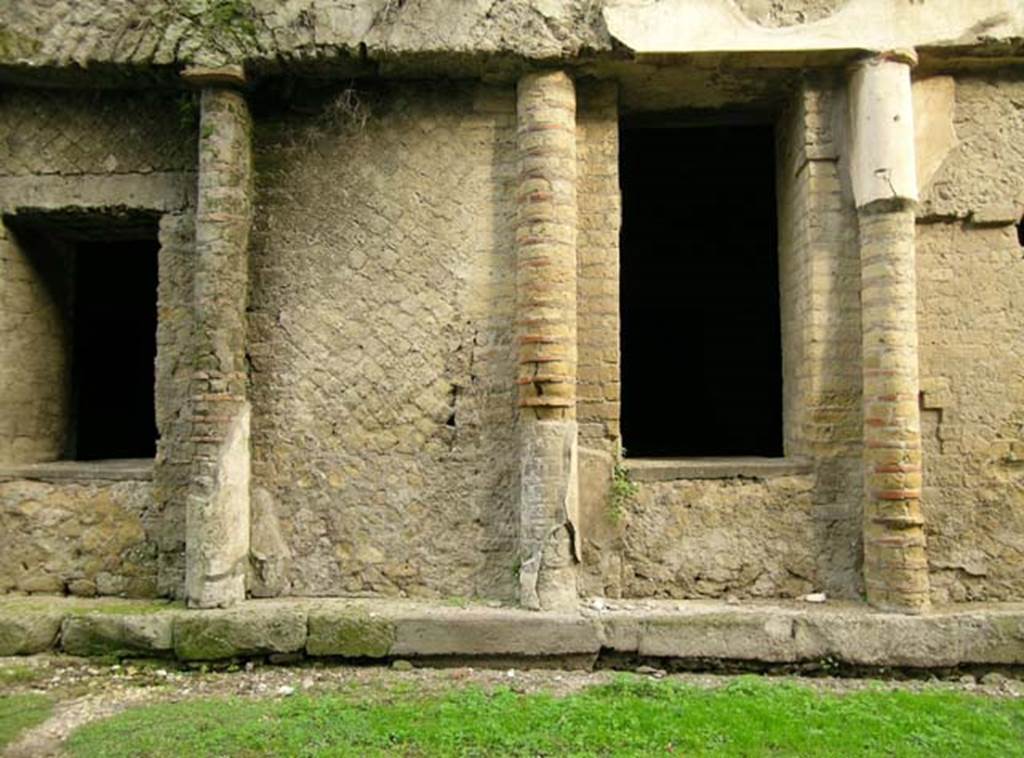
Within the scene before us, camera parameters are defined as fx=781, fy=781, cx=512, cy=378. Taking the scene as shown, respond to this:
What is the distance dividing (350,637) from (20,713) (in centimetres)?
163

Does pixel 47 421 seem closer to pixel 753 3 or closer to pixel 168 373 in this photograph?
pixel 168 373

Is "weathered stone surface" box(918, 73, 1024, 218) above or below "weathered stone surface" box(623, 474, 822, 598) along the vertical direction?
above

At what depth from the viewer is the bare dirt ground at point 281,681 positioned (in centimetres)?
414

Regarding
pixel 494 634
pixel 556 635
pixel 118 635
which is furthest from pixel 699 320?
pixel 118 635

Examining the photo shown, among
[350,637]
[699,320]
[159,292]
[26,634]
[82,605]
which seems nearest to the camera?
[350,637]

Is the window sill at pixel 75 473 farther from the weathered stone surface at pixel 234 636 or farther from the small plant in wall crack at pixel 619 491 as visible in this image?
the small plant in wall crack at pixel 619 491

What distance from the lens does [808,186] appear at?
4.86m

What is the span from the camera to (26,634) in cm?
456

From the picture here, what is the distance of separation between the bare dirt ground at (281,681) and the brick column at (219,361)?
1.52 feet

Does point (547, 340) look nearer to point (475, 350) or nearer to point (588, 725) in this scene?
point (475, 350)

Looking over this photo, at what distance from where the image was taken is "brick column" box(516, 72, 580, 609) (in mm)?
4516

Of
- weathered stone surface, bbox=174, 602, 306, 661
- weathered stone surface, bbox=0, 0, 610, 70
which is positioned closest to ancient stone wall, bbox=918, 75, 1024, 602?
weathered stone surface, bbox=0, 0, 610, 70

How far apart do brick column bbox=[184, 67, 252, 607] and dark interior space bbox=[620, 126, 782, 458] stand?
4911mm

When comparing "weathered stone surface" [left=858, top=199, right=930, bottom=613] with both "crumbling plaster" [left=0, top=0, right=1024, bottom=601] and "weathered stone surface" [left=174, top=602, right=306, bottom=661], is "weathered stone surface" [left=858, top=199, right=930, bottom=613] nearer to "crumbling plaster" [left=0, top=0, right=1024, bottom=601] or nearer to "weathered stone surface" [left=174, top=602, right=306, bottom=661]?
"crumbling plaster" [left=0, top=0, right=1024, bottom=601]
